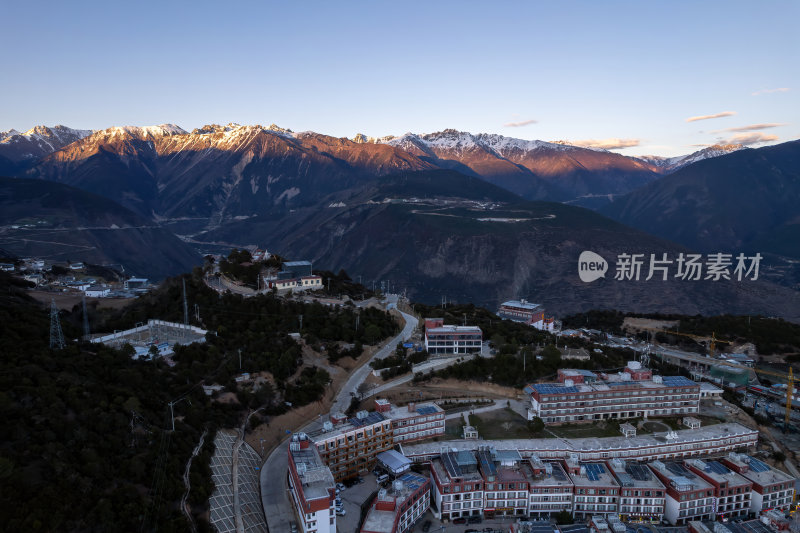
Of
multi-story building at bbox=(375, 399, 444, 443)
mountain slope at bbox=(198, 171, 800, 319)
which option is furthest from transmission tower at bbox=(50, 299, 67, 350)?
mountain slope at bbox=(198, 171, 800, 319)

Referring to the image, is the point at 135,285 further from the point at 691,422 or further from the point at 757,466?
the point at 757,466

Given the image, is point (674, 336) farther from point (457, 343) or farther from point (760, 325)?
point (457, 343)

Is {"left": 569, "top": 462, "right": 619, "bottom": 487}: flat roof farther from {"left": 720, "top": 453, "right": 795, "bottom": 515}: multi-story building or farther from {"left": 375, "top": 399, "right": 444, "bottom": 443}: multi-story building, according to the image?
{"left": 375, "top": 399, "right": 444, "bottom": 443}: multi-story building

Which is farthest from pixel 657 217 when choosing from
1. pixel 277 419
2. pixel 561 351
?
pixel 277 419

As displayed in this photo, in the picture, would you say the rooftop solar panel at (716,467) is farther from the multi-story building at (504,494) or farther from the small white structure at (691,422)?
the multi-story building at (504,494)

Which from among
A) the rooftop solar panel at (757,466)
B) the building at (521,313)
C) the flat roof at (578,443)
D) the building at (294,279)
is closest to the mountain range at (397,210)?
the building at (521,313)

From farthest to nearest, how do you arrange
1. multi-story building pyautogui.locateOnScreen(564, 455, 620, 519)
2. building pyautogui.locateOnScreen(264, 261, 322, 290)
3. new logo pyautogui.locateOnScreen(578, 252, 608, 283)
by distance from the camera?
new logo pyautogui.locateOnScreen(578, 252, 608, 283) < building pyautogui.locateOnScreen(264, 261, 322, 290) < multi-story building pyautogui.locateOnScreen(564, 455, 620, 519)
